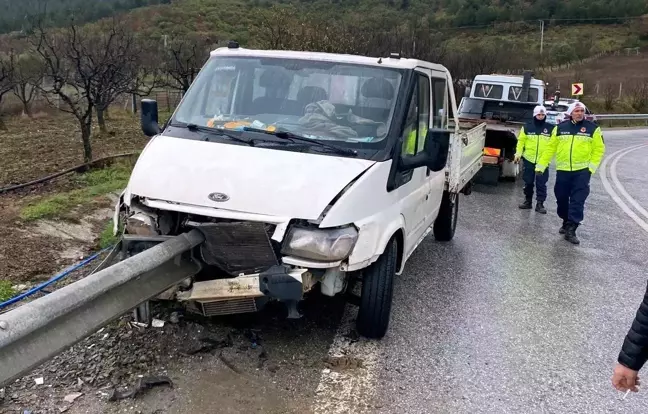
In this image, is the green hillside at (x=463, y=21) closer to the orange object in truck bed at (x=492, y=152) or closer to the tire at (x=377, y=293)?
the orange object in truck bed at (x=492, y=152)

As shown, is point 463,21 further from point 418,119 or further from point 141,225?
point 141,225

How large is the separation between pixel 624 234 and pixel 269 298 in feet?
21.8

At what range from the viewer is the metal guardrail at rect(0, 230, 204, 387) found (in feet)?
8.61

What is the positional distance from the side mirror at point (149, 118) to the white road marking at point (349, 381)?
2226 millimetres

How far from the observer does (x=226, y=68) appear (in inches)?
205

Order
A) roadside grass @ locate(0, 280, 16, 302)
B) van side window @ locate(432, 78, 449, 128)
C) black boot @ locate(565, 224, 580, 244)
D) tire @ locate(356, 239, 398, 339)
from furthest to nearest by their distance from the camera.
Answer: black boot @ locate(565, 224, 580, 244) < van side window @ locate(432, 78, 449, 128) < roadside grass @ locate(0, 280, 16, 302) < tire @ locate(356, 239, 398, 339)

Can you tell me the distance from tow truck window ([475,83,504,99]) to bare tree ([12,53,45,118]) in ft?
47.9

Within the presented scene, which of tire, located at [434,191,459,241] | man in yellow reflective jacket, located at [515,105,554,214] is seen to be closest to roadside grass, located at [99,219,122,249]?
tire, located at [434,191,459,241]

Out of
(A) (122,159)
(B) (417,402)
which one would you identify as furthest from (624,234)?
(A) (122,159)

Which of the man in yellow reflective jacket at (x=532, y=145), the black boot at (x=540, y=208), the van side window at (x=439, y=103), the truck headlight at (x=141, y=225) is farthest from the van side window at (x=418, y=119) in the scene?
the man in yellow reflective jacket at (x=532, y=145)

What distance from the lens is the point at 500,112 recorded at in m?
15.4

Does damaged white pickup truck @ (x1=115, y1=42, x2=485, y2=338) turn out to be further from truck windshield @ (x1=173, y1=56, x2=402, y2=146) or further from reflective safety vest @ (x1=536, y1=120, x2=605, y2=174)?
reflective safety vest @ (x1=536, y1=120, x2=605, y2=174)

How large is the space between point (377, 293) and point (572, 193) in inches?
198

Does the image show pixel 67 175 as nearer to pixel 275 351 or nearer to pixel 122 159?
pixel 122 159
